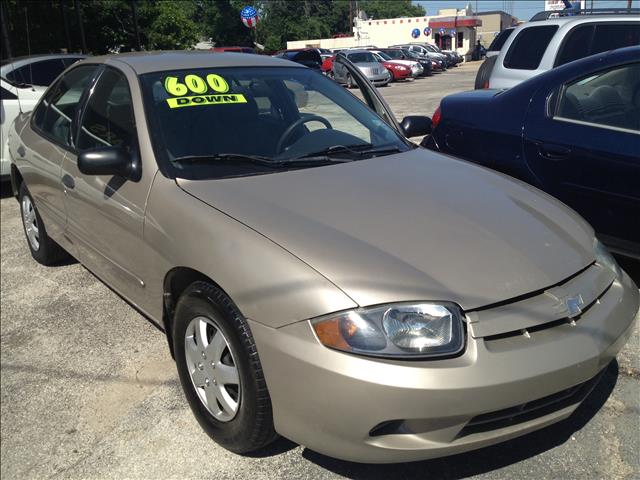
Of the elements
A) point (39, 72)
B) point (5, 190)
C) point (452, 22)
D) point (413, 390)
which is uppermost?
point (452, 22)

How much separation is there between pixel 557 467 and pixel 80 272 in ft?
12.0

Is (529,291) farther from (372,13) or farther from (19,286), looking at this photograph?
(372,13)

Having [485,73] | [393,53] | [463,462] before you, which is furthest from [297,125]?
[393,53]

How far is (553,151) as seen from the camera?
3.94 m

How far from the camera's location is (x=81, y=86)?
3918mm

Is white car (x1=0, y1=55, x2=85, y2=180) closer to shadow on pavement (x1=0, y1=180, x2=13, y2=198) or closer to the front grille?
shadow on pavement (x1=0, y1=180, x2=13, y2=198)

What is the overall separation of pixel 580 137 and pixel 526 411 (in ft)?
7.55

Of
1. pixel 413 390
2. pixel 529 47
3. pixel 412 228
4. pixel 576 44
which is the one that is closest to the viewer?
pixel 413 390

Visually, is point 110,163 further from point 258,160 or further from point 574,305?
point 574,305

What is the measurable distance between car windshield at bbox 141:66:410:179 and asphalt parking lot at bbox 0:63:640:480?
117 cm

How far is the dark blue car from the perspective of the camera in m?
3.62

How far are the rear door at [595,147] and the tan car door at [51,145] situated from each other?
2968 mm

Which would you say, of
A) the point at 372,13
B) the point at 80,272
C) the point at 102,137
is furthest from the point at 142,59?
the point at 372,13

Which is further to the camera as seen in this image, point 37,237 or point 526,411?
point 37,237
